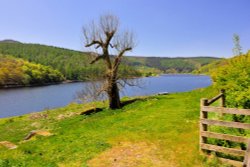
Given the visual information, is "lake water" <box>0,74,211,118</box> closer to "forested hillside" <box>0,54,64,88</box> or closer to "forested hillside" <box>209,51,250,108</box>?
"forested hillside" <box>209,51,250,108</box>

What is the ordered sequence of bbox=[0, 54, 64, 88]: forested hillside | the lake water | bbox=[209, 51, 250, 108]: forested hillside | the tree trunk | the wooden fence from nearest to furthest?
the wooden fence → bbox=[209, 51, 250, 108]: forested hillside → the tree trunk → the lake water → bbox=[0, 54, 64, 88]: forested hillside

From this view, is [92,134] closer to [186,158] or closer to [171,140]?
[171,140]

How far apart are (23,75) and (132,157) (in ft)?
455

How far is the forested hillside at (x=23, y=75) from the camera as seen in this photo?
430ft

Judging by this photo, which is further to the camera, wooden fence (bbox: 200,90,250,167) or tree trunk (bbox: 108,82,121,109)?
tree trunk (bbox: 108,82,121,109)

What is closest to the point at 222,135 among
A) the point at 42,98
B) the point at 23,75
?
the point at 42,98

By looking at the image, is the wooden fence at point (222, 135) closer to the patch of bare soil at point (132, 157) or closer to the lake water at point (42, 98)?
the patch of bare soil at point (132, 157)

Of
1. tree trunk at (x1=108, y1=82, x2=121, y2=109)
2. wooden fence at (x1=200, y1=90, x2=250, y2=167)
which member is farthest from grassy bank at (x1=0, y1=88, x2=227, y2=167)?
tree trunk at (x1=108, y1=82, x2=121, y2=109)

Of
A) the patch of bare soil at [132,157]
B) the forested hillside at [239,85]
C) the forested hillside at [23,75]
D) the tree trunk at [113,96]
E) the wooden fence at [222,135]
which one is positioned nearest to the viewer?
the wooden fence at [222,135]

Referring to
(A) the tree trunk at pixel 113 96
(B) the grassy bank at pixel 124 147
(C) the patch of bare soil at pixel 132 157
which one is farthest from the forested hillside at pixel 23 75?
(C) the patch of bare soil at pixel 132 157

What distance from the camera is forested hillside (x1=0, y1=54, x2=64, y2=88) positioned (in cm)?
13100

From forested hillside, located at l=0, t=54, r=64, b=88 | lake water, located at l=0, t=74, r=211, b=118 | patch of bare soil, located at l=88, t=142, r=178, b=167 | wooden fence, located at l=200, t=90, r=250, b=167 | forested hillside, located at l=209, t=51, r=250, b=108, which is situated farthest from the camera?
forested hillside, located at l=0, t=54, r=64, b=88

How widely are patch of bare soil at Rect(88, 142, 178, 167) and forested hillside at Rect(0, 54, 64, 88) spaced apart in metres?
128

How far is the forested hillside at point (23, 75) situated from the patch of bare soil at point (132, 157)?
127988 mm
